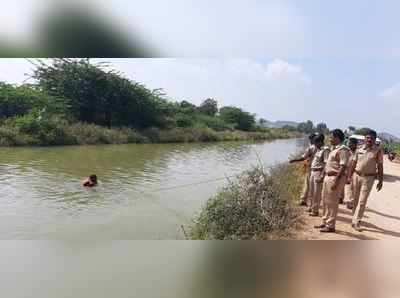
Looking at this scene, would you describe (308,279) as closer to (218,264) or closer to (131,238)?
(218,264)

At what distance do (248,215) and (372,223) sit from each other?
6.67 feet

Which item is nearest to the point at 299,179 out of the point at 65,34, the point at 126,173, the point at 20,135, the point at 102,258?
the point at 126,173

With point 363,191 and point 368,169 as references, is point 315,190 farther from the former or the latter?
point 368,169

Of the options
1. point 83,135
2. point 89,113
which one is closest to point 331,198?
point 83,135

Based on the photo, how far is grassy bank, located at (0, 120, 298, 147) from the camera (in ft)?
64.4

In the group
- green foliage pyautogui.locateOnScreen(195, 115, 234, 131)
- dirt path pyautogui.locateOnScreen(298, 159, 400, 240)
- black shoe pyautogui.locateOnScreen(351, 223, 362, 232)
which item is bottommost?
dirt path pyautogui.locateOnScreen(298, 159, 400, 240)

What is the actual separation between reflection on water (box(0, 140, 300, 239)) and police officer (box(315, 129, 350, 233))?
2.16 meters

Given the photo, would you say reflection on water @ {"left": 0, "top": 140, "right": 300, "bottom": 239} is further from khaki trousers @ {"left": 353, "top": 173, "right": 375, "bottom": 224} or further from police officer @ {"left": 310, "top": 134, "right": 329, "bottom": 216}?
khaki trousers @ {"left": 353, "top": 173, "right": 375, "bottom": 224}

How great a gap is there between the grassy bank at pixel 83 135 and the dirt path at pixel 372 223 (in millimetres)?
16947

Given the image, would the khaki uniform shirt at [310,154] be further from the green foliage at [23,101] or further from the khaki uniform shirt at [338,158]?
the green foliage at [23,101]

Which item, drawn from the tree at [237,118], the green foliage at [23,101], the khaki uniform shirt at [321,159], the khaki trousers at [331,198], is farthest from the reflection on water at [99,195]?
the tree at [237,118]

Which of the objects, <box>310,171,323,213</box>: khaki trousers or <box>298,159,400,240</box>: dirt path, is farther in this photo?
<box>310,171,323,213</box>: khaki trousers

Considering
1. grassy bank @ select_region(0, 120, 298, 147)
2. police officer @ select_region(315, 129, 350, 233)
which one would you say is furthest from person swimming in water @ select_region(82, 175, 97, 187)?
grassy bank @ select_region(0, 120, 298, 147)

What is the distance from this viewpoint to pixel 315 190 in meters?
6.54
